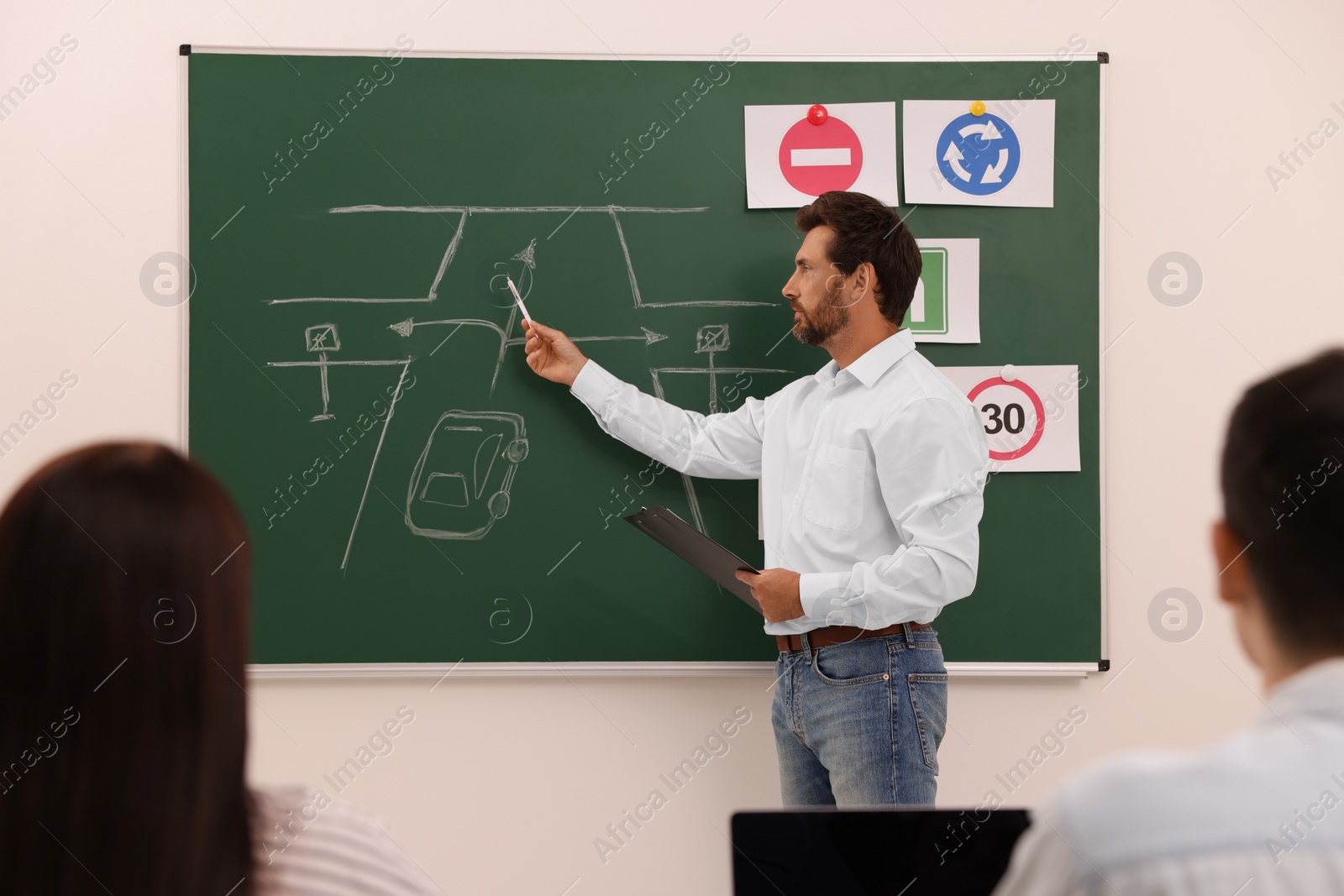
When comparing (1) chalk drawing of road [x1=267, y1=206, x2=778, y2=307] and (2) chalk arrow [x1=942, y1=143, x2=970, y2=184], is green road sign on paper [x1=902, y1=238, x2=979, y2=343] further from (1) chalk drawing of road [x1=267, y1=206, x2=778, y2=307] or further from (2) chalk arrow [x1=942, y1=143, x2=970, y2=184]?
(1) chalk drawing of road [x1=267, y1=206, x2=778, y2=307]

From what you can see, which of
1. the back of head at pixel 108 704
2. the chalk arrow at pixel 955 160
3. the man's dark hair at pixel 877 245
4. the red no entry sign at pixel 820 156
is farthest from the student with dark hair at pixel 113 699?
the chalk arrow at pixel 955 160

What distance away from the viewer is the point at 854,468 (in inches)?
77.1

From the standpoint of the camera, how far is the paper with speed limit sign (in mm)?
2305

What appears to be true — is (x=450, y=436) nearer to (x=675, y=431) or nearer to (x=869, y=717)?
(x=675, y=431)

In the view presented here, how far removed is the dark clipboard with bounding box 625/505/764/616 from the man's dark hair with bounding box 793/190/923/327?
2.23 feet

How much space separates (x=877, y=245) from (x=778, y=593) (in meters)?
0.84

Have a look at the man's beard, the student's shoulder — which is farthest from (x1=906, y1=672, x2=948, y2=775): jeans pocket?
the student's shoulder

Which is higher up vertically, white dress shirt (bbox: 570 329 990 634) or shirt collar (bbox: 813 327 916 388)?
shirt collar (bbox: 813 327 916 388)

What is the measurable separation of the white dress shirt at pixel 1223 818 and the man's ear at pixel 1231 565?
4.0 inches

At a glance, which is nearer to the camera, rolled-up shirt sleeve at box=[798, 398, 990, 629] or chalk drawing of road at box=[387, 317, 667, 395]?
rolled-up shirt sleeve at box=[798, 398, 990, 629]

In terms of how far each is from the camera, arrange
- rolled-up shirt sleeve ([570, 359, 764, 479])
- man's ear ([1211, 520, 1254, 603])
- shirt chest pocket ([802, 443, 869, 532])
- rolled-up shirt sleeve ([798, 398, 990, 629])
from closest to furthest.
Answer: man's ear ([1211, 520, 1254, 603])
rolled-up shirt sleeve ([798, 398, 990, 629])
shirt chest pocket ([802, 443, 869, 532])
rolled-up shirt sleeve ([570, 359, 764, 479])

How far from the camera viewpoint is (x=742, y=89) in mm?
2316

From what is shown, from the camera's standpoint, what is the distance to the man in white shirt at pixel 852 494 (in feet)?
6.04

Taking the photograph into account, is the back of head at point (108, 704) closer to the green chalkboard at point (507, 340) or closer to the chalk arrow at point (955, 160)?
the green chalkboard at point (507, 340)
